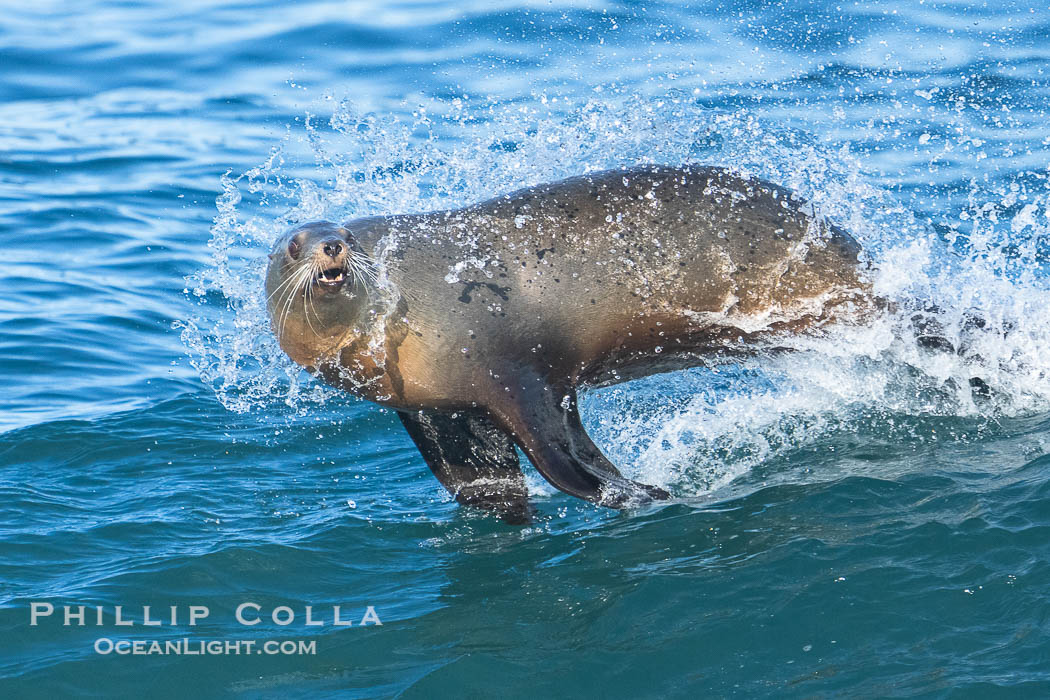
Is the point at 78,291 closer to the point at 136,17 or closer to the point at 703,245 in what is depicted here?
the point at 703,245

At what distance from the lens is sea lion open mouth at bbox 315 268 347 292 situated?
5.83m

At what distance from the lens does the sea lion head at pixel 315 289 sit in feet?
19.3

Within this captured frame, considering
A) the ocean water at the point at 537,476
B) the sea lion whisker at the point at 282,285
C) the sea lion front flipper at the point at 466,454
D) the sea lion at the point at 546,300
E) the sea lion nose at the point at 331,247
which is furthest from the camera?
the sea lion front flipper at the point at 466,454

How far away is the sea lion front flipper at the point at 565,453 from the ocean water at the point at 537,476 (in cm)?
31

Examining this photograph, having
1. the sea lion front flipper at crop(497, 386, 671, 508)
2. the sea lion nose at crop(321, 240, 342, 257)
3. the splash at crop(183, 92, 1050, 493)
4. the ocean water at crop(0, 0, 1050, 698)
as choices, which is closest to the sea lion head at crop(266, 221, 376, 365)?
the sea lion nose at crop(321, 240, 342, 257)

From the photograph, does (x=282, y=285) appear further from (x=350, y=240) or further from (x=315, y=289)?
(x=350, y=240)

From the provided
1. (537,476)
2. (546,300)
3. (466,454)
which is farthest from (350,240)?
(537,476)

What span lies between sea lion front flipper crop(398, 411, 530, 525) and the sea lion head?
97cm

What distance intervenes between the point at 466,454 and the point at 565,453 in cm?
105

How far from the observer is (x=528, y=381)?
20.3 feet

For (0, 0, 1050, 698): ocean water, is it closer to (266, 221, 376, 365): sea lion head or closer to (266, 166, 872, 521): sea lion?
(266, 166, 872, 521): sea lion

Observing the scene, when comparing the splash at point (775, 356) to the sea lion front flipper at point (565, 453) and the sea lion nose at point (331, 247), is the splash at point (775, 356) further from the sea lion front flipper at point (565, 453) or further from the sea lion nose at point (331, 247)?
the sea lion front flipper at point (565, 453)

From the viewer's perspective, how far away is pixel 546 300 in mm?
6414

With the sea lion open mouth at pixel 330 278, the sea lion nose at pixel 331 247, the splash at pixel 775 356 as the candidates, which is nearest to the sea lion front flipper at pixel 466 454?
the splash at pixel 775 356
